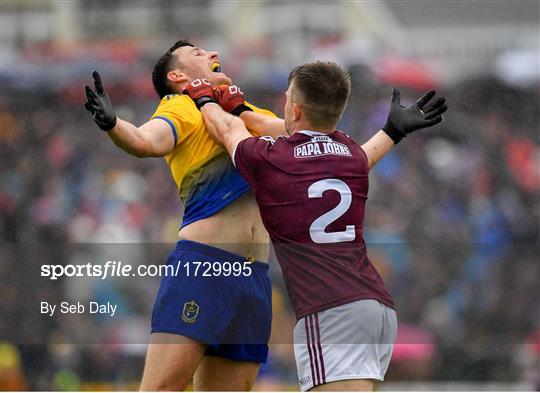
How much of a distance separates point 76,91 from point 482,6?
5.04 metres

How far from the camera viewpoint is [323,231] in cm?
407

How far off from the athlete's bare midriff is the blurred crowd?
2767mm

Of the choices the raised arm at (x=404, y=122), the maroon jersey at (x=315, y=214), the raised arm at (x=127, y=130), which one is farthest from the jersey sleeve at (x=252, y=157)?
the raised arm at (x=404, y=122)

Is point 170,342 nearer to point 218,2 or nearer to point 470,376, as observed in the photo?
point 470,376

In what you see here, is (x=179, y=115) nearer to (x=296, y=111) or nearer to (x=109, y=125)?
(x=109, y=125)

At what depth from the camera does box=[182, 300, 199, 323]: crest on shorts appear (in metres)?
4.42

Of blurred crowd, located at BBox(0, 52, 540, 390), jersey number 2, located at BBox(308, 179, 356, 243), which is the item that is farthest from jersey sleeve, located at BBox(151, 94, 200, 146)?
blurred crowd, located at BBox(0, 52, 540, 390)

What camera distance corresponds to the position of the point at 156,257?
7871 mm

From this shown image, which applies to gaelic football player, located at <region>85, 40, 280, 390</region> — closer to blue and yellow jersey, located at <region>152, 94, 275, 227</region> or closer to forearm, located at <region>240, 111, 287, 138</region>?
blue and yellow jersey, located at <region>152, 94, 275, 227</region>

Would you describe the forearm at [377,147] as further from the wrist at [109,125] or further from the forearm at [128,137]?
the wrist at [109,125]

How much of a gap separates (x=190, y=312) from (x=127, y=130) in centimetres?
78

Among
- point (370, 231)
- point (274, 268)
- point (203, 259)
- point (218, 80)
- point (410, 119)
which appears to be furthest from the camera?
point (370, 231)

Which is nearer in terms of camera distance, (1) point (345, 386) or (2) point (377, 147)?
(1) point (345, 386)

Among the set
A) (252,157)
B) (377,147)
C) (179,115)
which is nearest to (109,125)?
(179,115)
